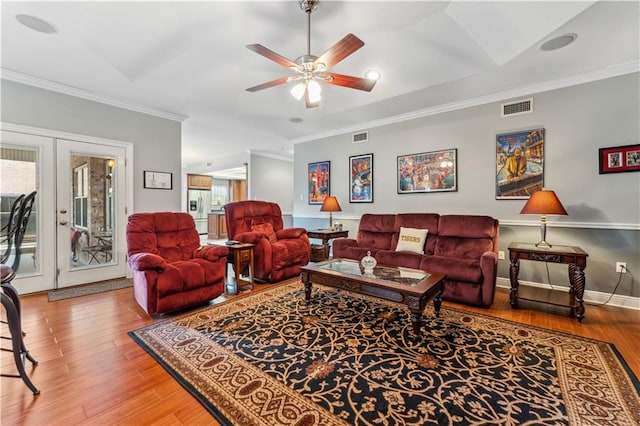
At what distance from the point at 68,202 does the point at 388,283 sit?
421 cm

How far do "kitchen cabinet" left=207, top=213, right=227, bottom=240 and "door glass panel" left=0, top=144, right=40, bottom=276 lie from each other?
5.67 m

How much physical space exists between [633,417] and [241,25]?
145 inches

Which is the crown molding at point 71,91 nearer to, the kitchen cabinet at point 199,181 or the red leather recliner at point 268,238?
the red leather recliner at point 268,238

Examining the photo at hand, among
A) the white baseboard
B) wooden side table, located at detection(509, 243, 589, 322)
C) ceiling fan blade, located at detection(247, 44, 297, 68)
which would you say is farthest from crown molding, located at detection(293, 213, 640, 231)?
ceiling fan blade, located at detection(247, 44, 297, 68)

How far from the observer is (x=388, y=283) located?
94.8 inches

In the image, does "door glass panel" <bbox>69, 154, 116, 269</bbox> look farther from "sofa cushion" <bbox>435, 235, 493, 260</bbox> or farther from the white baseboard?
the white baseboard

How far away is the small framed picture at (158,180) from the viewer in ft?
14.4

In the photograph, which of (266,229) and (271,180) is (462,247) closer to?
(266,229)

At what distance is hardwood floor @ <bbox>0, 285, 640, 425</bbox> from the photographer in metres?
1.46

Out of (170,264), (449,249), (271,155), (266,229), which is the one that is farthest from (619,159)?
(271,155)

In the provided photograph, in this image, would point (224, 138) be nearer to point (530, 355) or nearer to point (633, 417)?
point (530, 355)

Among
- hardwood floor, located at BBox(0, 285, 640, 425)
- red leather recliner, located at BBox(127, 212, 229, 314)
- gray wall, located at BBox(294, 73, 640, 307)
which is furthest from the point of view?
gray wall, located at BBox(294, 73, 640, 307)

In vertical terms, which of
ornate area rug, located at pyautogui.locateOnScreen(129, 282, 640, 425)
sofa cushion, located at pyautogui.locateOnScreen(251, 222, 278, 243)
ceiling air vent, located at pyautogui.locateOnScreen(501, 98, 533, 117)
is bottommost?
ornate area rug, located at pyautogui.locateOnScreen(129, 282, 640, 425)

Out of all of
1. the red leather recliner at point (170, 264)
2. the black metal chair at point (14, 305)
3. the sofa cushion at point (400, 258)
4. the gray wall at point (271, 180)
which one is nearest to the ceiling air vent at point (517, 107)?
the sofa cushion at point (400, 258)
